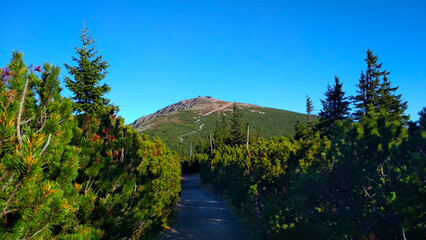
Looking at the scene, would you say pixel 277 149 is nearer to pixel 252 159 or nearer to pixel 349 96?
pixel 252 159

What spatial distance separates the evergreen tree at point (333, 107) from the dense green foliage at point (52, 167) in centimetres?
2177

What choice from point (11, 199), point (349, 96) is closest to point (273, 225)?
point (11, 199)

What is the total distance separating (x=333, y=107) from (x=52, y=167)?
26.0 m

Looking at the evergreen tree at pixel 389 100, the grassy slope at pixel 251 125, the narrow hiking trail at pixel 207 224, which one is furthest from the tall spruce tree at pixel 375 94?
the grassy slope at pixel 251 125

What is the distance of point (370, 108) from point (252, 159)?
832cm

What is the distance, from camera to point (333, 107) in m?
24.9

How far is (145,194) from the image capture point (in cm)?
800

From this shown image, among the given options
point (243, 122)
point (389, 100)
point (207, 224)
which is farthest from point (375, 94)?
point (243, 122)

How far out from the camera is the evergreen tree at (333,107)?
79.5ft

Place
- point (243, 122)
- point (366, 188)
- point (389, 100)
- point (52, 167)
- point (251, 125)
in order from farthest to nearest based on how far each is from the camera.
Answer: point (251, 125) → point (243, 122) → point (389, 100) → point (366, 188) → point (52, 167)

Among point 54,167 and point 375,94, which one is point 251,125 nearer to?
point 375,94

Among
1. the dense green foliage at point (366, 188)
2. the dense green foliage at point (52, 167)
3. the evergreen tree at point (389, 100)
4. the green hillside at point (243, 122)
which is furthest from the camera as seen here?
the green hillside at point (243, 122)

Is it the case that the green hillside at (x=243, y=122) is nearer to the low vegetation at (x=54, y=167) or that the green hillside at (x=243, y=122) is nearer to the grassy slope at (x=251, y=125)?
the grassy slope at (x=251, y=125)

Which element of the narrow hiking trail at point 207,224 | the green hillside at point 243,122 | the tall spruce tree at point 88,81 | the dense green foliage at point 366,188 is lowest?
the narrow hiking trail at point 207,224
